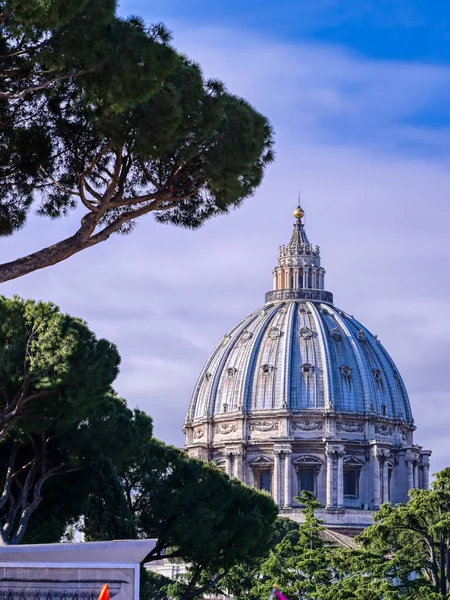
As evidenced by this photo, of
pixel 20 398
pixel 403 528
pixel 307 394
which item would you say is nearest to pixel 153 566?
pixel 307 394

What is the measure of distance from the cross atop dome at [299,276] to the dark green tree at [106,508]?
8521 cm

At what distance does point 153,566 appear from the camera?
8525 centimetres

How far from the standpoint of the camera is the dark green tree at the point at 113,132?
60.5 ft

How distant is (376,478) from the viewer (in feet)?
348

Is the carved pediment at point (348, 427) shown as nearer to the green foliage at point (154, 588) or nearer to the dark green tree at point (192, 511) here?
the green foliage at point (154, 588)

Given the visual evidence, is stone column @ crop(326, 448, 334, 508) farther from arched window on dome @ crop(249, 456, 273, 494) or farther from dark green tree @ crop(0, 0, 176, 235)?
dark green tree @ crop(0, 0, 176, 235)

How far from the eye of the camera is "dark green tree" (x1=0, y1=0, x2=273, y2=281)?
726 inches

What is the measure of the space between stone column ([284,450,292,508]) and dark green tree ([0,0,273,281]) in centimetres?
8173

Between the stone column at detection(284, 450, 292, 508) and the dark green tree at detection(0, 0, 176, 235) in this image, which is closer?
the dark green tree at detection(0, 0, 176, 235)

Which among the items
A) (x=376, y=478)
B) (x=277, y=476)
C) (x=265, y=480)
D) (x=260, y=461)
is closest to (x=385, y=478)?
(x=376, y=478)

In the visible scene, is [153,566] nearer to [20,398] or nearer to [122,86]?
[20,398]

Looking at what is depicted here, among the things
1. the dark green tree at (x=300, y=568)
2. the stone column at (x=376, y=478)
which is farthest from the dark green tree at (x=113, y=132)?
the stone column at (x=376, y=478)

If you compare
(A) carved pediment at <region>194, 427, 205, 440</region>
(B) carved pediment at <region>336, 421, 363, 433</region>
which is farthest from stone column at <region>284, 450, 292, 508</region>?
(A) carved pediment at <region>194, 427, 205, 440</region>

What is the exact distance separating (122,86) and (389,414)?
93902mm
